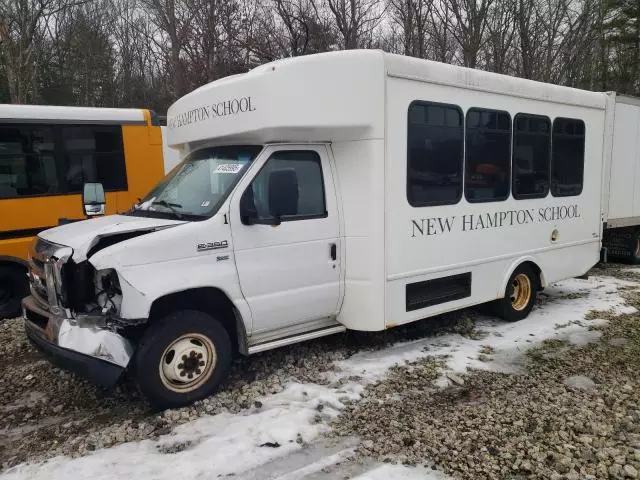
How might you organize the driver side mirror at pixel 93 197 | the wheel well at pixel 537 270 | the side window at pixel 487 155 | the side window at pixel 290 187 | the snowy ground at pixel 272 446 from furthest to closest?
1. the wheel well at pixel 537 270
2. the side window at pixel 487 155
3. the driver side mirror at pixel 93 197
4. the side window at pixel 290 187
5. the snowy ground at pixel 272 446

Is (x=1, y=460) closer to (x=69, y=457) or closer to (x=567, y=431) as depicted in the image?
(x=69, y=457)

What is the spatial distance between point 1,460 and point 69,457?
1.64 ft

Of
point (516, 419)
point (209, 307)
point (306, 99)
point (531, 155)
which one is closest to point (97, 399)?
point (209, 307)

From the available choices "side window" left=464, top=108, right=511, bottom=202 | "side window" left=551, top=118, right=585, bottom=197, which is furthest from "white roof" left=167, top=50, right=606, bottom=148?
"side window" left=551, top=118, right=585, bottom=197

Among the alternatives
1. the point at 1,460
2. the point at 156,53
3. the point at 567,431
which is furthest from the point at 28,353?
the point at 156,53

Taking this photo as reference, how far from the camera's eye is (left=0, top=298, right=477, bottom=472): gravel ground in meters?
4.05

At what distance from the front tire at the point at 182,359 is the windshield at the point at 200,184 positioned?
913mm

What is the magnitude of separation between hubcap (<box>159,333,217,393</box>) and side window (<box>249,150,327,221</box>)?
3.91ft

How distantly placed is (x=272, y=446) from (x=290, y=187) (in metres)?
2.04

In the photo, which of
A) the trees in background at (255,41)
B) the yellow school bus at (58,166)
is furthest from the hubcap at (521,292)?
the trees in background at (255,41)

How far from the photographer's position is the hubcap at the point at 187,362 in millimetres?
4438

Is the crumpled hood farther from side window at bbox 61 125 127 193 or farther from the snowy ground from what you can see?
side window at bbox 61 125 127 193

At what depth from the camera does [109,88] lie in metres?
25.7

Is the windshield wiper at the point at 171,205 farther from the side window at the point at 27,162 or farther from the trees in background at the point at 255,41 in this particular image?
the trees in background at the point at 255,41
